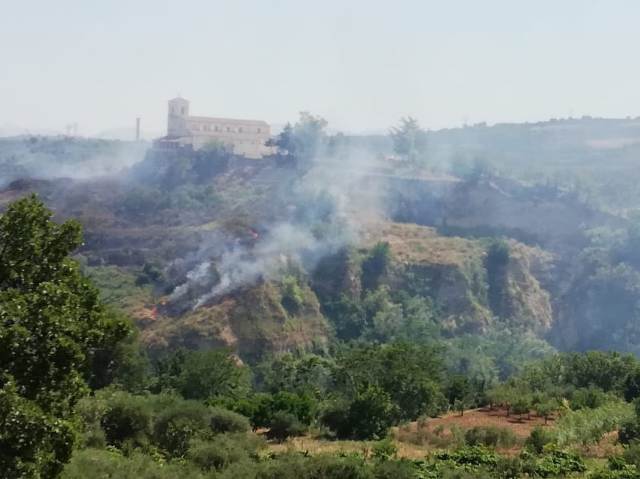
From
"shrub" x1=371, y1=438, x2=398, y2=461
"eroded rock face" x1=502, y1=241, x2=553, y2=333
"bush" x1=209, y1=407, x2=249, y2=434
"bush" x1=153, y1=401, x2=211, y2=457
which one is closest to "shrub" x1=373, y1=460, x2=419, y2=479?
"shrub" x1=371, y1=438, x2=398, y2=461

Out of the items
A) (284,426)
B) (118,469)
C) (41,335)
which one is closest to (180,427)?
(284,426)

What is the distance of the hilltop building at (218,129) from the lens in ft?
363

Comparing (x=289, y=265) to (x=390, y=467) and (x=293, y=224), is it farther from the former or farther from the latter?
(x=390, y=467)

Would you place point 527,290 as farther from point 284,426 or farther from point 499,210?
point 284,426

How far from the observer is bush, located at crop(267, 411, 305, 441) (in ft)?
90.5

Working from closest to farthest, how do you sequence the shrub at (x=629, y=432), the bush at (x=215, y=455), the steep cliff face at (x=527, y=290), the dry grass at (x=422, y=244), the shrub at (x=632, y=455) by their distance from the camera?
the bush at (x=215, y=455), the shrub at (x=632, y=455), the shrub at (x=629, y=432), the steep cliff face at (x=527, y=290), the dry grass at (x=422, y=244)

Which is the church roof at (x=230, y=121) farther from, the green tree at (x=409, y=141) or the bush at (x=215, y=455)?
the bush at (x=215, y=455)

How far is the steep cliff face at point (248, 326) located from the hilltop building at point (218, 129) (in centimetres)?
5448

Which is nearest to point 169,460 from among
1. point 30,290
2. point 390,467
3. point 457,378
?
point 390,467

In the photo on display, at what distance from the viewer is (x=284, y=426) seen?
2777 cm

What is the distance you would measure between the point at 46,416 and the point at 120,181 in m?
83.2

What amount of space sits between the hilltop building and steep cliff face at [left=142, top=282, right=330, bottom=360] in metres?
54.5

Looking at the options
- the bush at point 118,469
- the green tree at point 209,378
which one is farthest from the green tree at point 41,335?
the green tree at point 209,378

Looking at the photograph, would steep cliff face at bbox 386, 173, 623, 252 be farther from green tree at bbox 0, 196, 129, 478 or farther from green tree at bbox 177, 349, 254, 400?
green tree at bbox 0, 196, 129, 478
